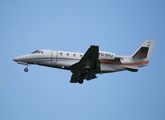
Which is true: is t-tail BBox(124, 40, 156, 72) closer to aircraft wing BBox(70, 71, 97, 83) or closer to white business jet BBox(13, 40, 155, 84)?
white business jet BBox(13, 40, 155, 84)

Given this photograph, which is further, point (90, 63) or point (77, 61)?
point (77, 61)

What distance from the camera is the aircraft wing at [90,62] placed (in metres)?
21.2

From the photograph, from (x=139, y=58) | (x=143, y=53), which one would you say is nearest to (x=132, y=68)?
(x=139, y=58)

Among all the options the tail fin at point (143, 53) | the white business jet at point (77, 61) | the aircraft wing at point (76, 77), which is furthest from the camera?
the aircraft wing at point (76, 77)

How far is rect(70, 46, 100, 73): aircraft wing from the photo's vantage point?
21.2m

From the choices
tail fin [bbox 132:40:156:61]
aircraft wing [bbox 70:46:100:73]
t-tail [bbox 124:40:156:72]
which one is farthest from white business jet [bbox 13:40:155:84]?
tail fin [bbox 132:40:156:61]

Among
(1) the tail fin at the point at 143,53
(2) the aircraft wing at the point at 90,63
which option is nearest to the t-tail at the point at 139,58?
(1) the tail fin at the point at 143,53

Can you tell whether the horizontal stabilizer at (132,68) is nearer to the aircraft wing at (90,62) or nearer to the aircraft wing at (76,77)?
the aircraft wing at (90,62)

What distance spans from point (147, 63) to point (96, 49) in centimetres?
803

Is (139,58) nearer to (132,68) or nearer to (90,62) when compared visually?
(132,68)

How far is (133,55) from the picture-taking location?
1004 inches

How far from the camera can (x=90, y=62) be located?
2261 centimetres

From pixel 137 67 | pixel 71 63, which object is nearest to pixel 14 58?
pixel 71 63

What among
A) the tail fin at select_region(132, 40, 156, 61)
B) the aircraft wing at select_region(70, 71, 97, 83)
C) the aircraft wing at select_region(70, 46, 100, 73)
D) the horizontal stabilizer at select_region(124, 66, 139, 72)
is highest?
Answer: the tail fin at select_region(132, 40, 156, 61)
